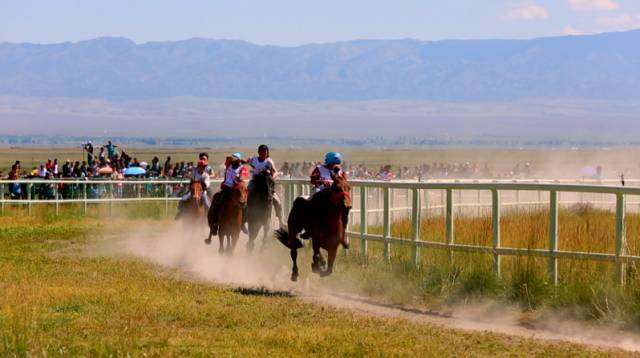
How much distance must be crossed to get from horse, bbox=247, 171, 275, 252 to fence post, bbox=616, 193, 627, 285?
9.47 metres

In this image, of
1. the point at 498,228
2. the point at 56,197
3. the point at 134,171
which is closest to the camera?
the point at 498,228

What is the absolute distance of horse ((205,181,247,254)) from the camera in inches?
1021

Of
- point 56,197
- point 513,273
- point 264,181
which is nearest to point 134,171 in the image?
point 56,197

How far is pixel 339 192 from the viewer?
20.7 meters

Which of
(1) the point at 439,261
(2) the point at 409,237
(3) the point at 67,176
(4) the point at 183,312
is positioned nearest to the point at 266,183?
(2) the point at 409,237

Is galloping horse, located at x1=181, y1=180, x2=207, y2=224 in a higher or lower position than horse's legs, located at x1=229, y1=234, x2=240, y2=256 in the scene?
higher

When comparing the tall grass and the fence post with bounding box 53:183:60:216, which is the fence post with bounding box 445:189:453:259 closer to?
the tall grass

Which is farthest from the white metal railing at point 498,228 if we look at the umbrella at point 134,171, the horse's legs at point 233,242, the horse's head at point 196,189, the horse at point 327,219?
the umbrella at point 134,171

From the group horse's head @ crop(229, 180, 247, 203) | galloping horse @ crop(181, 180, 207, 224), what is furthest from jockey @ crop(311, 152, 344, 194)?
galloping horse @ crop(181, 180, 207, 224)

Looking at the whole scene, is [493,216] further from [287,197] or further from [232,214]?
[287,197]

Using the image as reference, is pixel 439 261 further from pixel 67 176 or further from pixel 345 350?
pixel 67 176

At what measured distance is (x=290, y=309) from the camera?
59.5ft

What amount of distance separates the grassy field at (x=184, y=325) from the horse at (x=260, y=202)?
287 centimetres

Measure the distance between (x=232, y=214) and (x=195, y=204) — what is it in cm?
357
